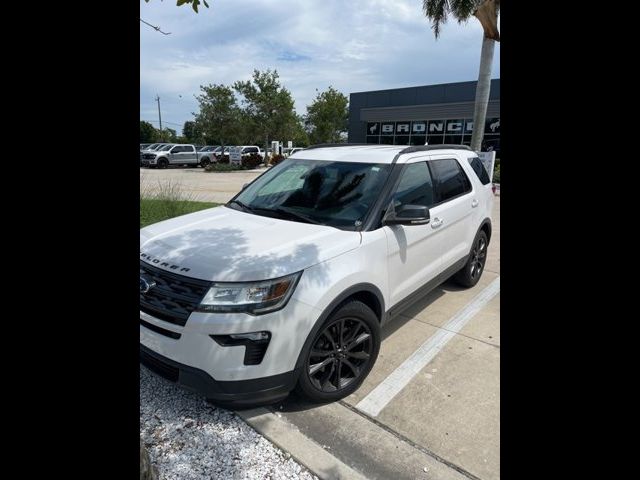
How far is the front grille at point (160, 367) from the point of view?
8.57 feet

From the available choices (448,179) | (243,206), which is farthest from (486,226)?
(243,206)

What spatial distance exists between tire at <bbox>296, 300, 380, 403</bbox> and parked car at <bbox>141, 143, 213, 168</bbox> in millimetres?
30008

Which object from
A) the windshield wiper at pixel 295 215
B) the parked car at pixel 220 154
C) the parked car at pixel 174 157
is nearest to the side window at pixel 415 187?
the windshield wiper at pixel 295 215

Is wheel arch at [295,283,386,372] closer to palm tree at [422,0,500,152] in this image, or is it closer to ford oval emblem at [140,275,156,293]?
ford oval emblem at [140,275,156,293]

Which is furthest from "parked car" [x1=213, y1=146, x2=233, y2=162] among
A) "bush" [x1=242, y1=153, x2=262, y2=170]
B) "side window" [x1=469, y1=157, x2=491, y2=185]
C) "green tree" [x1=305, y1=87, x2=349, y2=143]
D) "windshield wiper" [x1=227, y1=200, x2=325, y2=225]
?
"windshield wiper" [x1=227, y1=200, x2=325, y2=225]

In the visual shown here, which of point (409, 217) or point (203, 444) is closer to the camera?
point (203, 444)

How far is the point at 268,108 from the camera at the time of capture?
1207 inches

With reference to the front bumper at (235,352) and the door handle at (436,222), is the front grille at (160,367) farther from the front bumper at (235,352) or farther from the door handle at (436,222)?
the door handle at (436,222)

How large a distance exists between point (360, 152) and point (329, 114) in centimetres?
3710

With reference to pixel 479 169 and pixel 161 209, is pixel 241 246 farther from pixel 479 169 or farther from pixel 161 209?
pixel 161 209

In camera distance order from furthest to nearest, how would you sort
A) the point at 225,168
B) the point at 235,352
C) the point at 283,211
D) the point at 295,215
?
the point at 225,168
the point at 283,211
the point at 295,215
the point at 235,352
